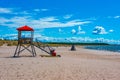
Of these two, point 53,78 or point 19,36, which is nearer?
point 53,78

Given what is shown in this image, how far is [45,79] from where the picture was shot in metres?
13.0

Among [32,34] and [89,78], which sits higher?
[32,34]

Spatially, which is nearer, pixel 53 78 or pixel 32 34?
pixel 53 78

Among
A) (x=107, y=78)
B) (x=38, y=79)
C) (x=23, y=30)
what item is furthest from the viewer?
(x=23, y=30)

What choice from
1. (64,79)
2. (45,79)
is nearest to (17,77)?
(45,79)

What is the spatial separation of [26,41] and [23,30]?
161 cm

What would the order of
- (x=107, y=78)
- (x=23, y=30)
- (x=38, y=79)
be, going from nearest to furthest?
(x=38, y=79)
(x=107, y=78)
(x=23, y=30)

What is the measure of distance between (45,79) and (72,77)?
149 centimetres

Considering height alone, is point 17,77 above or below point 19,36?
below

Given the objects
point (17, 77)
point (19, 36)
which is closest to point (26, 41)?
point (19, 36)

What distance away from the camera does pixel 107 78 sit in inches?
541

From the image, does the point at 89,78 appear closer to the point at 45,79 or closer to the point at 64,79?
the point at 64,79

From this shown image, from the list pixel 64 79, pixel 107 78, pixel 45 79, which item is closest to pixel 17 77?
pixel 45 79

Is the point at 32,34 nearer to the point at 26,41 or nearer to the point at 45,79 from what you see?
the point at 26,41
